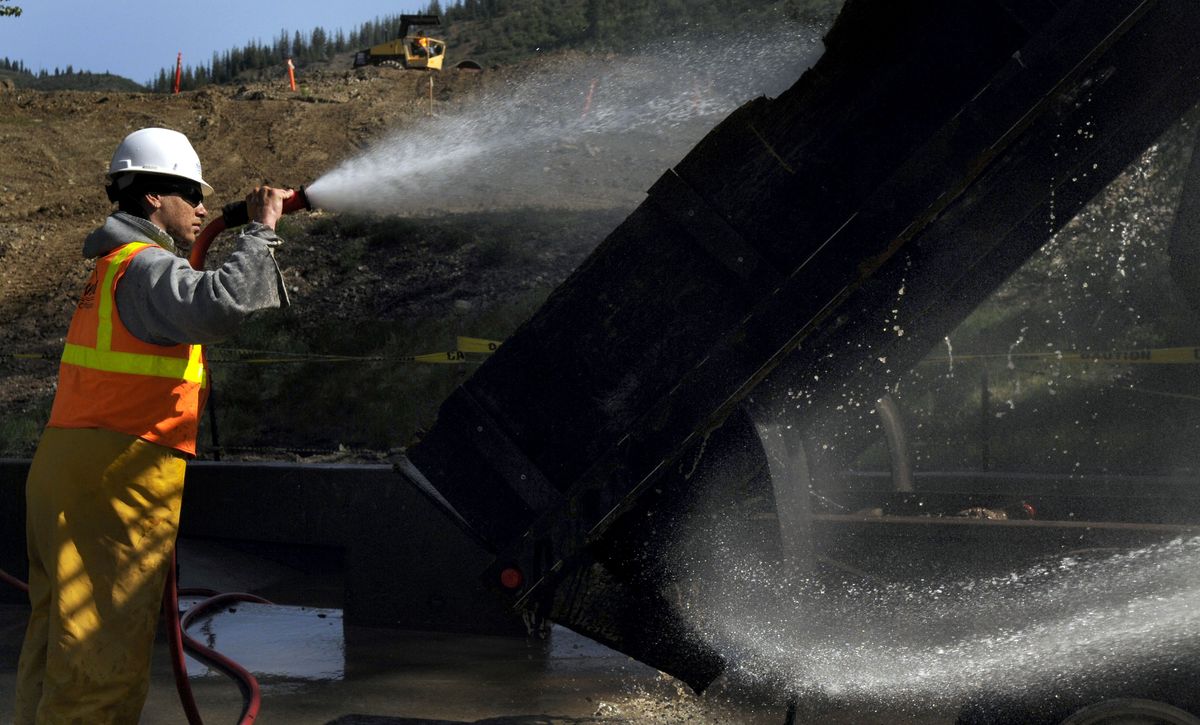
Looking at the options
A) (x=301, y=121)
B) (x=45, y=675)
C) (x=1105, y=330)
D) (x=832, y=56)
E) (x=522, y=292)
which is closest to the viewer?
(x=45, y=675)

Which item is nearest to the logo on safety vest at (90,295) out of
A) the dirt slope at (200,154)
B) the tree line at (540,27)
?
the dirt slope at (200,154)

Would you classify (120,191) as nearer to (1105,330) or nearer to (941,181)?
(941,181)

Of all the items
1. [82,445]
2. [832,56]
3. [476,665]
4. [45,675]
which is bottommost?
[476,665]

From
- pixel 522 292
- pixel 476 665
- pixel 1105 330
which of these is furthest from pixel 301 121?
pixel 476 665

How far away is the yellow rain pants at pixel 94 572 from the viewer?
137 inches

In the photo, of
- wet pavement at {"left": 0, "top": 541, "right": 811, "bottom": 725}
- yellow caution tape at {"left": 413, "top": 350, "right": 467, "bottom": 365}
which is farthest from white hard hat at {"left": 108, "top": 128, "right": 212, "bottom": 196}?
yellow caution tape at {"left": 413, "top": 350, "right": 467, "bottom": 365}

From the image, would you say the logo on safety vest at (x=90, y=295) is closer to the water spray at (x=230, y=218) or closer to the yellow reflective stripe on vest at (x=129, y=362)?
the yellow reflective stripe on vest at (x=129, y=362)

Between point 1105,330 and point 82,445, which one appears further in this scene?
point 1105,330

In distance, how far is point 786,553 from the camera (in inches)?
153

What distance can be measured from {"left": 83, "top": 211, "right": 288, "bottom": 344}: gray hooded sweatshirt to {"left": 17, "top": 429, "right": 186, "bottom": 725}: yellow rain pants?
33cm

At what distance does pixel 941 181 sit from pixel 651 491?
1210 mm

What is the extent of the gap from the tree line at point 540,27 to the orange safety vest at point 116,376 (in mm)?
31326

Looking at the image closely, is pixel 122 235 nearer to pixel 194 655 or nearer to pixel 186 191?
pixel 186 191

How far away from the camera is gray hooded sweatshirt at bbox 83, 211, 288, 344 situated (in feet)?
11.4
